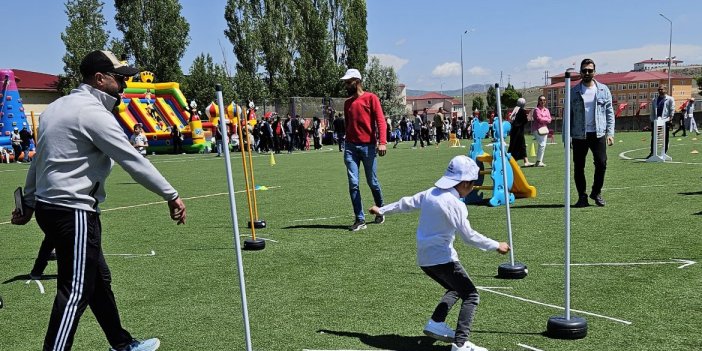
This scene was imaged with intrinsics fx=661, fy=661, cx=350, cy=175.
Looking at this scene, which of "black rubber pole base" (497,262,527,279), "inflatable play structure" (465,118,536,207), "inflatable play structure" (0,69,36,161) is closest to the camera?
"black rubber pole base" (497,262,527,279)

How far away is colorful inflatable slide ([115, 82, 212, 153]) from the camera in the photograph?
38.7 m

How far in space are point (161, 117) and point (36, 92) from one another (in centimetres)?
4615

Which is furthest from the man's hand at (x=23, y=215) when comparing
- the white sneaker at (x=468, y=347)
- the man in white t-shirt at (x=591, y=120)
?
the man in white t-shirt at (x=591, y=120)

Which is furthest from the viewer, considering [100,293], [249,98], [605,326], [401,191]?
[249,98]

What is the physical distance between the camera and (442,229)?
15.1 ft

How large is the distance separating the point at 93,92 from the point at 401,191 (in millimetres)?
10674

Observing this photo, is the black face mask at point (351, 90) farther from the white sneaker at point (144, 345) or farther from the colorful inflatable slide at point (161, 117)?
the colorful inflatable slide at point (161, 117)

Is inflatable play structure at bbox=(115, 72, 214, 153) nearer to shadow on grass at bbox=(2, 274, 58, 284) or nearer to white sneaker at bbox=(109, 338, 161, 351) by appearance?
shadow on grass at bbox=(2, 274, 58, 284)

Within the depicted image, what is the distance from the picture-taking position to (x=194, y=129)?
38562mm

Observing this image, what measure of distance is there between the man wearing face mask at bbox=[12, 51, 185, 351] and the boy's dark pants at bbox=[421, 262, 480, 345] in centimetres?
184

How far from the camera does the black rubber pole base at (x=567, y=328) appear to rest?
461 cm

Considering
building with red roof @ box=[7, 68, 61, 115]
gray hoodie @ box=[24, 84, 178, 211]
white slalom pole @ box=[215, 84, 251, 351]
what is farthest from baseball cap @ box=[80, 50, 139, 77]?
building with red roof @ box=[7, 68, 61, 115]

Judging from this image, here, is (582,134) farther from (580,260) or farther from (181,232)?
(181,232)

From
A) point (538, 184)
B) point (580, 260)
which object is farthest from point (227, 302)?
point (538, 184)
